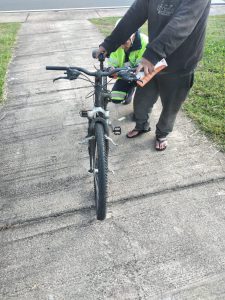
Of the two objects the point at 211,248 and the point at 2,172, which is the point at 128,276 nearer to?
the point at 211,248

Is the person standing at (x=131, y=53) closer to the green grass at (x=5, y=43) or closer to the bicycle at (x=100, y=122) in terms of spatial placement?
the bicycle at (x=100, y=122)

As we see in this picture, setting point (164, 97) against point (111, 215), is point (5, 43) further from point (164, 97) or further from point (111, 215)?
point (111, 215)

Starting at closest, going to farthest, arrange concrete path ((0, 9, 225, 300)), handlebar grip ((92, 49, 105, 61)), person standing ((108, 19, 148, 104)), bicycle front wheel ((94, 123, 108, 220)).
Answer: concrete path ((0, 9, 225, 300)) → bicycle front wheel ((94, 123, 108, 220)) → handlebar grip ((92, 49, 105, 61)) → person standing ((108, 19, 148, 104))

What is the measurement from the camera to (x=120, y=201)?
3.19 metres

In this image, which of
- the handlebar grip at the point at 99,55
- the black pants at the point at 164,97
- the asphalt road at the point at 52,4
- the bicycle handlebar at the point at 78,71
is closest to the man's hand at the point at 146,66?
the bicycle handlebar at the point at 78,71

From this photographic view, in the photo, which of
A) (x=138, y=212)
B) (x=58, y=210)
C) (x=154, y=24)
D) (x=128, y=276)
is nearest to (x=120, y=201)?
(x=138, y=212)

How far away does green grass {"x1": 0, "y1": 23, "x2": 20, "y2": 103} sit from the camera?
6.13m

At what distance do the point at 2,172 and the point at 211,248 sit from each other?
2.23 metres

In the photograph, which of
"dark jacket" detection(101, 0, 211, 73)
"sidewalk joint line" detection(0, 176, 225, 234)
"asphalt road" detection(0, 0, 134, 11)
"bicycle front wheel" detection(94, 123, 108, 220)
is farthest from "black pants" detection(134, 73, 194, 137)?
"asphalt road" detection(0, 0, 134, 11)

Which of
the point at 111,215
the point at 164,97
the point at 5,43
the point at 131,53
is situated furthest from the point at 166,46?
the point at 5,43

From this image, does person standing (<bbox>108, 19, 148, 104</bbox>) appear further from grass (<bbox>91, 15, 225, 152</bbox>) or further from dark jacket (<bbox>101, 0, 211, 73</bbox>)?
grass (<bbox>91, 15, 225, 152</bbox>)

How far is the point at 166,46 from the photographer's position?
107 inches

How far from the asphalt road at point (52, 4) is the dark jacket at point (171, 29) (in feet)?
34.7

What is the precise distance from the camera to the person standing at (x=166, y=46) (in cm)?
271
